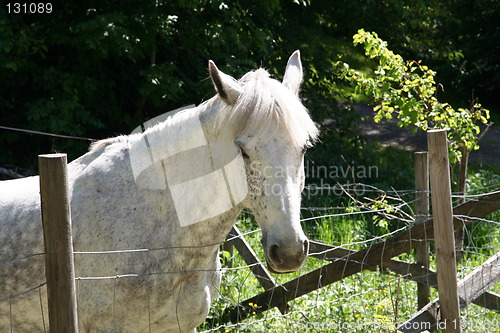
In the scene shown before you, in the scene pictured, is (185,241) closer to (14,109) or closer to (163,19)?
(163,19)

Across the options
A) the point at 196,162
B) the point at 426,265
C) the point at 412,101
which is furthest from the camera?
the point at 412,101

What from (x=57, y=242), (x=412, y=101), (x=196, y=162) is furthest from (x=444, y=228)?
(x=412, y=101)

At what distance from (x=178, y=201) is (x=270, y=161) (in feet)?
1.89

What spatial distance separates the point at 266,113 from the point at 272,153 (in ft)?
0.61

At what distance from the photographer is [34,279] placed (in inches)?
115

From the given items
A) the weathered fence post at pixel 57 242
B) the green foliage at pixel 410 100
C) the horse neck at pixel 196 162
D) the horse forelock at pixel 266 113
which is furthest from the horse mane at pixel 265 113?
the green foliage at pixel 410 100

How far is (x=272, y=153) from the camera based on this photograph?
260 cm

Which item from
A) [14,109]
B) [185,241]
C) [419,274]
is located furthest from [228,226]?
[14,109]

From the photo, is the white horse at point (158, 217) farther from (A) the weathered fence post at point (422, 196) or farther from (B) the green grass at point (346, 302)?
(A) the weathered fence post at point (422, 196)

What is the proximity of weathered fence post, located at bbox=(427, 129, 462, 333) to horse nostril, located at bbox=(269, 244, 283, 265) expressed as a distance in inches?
39.8

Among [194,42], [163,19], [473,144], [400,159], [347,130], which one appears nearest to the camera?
[473,144]

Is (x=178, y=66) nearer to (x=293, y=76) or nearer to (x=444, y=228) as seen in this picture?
(x=293, y=76)

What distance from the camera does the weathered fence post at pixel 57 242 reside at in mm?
2047

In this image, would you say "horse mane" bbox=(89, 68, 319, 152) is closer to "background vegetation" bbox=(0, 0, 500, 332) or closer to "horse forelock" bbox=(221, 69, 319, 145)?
"horse forelock" bbox=(221, 69, 319, 145)
